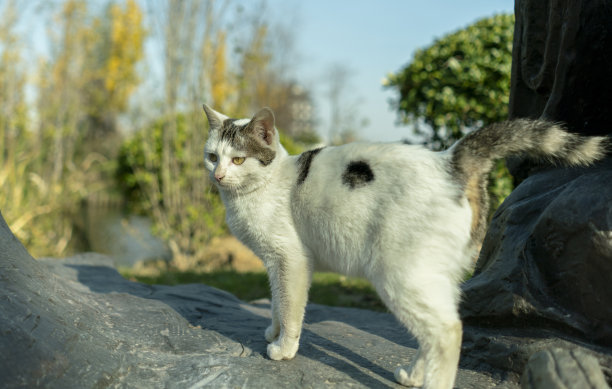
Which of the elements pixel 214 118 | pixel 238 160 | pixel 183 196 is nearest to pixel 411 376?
pixel 238 160

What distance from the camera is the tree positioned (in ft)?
21.3

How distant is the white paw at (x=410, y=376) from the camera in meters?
2.62

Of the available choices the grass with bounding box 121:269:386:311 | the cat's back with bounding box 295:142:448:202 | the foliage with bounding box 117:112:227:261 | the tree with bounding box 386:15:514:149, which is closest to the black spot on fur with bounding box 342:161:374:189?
the cat's back with bounding box 295:142:448:202

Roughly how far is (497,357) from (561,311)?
47 centimetres

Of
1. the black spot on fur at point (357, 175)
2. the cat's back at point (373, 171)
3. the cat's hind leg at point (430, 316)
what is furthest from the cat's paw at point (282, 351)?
the black spot on fur at point (357, 175)

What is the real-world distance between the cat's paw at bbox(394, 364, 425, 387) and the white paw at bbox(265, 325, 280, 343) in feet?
2.89

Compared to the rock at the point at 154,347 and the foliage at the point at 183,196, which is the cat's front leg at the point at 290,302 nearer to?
the rock at the point at 154,347

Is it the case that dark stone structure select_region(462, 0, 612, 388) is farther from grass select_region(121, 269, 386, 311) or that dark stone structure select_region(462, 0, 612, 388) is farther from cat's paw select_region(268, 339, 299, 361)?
grass select_region(121, 269, 386, 311)

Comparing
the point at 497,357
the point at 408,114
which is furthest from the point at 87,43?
the point at 497,357

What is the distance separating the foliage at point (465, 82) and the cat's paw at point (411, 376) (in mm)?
4217

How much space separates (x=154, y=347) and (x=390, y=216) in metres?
1.67

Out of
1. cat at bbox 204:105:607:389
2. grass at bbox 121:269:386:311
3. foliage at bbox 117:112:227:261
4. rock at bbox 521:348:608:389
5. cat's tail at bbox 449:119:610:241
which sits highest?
cat's tail at bbox 449:119:610:241

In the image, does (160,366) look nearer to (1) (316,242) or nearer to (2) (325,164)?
(1) (316,242)

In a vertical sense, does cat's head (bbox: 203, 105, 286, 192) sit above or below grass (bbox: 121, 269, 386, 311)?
above
